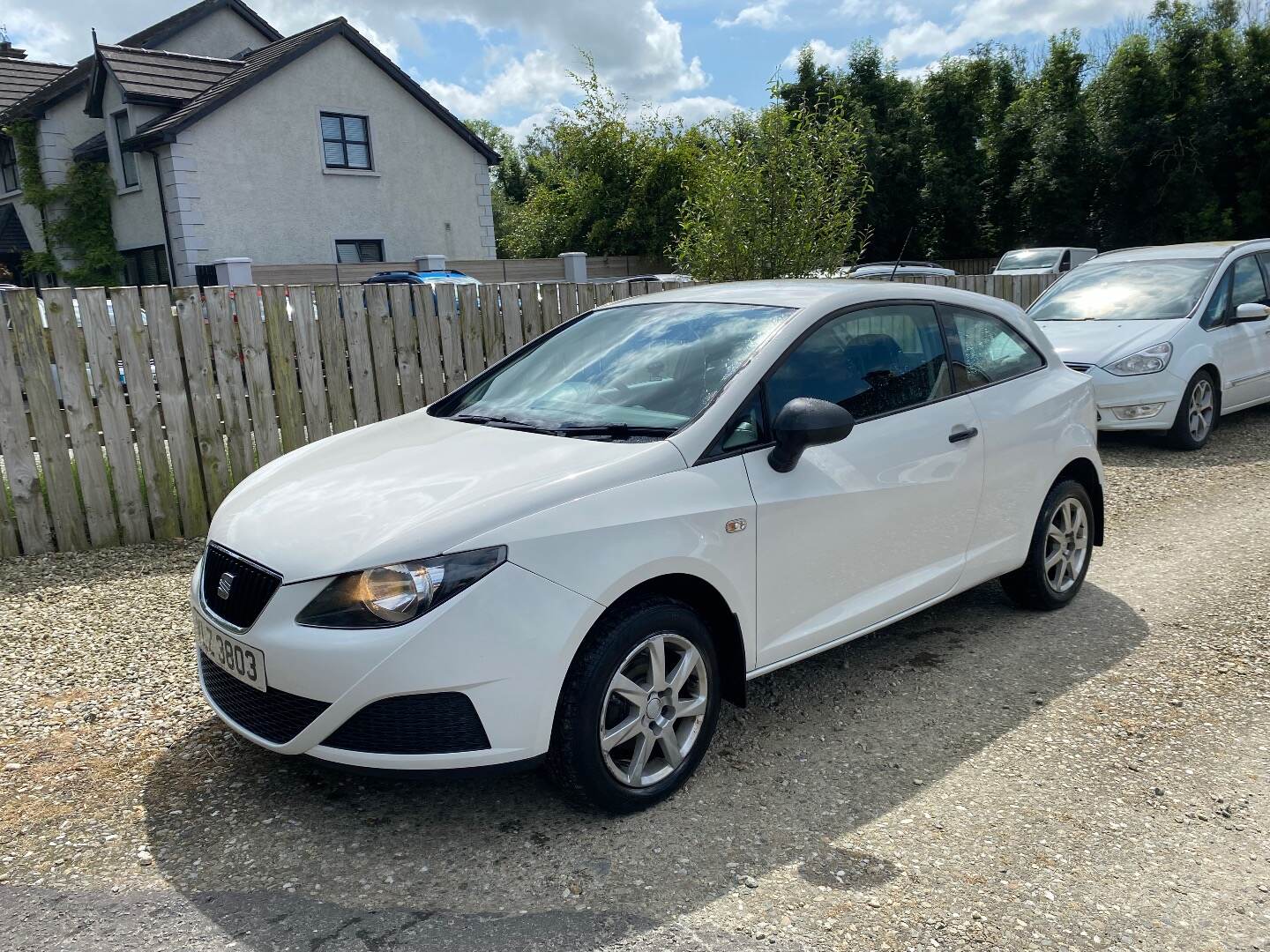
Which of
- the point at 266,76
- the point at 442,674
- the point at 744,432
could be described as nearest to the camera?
the point at 442,674

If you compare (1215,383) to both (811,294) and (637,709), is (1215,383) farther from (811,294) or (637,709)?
(637,709)

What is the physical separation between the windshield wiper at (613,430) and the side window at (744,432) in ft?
0.60

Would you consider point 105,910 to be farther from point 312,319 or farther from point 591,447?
point 312,319

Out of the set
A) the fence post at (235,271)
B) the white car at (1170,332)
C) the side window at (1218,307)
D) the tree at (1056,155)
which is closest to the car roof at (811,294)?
the white car at (1170,332)

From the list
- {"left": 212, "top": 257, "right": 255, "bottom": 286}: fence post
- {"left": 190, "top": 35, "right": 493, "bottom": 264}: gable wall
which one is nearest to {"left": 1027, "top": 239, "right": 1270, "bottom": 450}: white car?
{"left": 212, "top": 257, "right": 255, "bottom": 286}: fence post

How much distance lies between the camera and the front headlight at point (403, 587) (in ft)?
9.28

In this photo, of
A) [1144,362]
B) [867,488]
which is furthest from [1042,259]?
[867,488]

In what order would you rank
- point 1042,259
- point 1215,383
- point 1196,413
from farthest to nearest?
point 1042,259, point 1215,383, point 1196,413

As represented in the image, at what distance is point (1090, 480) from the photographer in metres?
5.10

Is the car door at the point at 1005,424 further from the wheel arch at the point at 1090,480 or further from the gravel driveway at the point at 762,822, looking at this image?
the gravel driveway at the point at 762,822

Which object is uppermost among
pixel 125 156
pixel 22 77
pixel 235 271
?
pixel 22 77

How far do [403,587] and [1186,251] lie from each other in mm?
9841

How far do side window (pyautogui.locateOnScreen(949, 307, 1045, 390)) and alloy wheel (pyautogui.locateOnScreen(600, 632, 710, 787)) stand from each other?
2.01 metres

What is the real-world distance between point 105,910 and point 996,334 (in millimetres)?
4356
